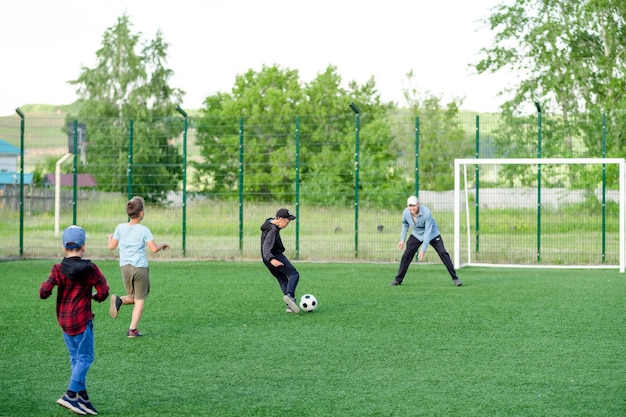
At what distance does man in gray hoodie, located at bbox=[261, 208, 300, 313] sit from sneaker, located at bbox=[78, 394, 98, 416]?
5.04 meters

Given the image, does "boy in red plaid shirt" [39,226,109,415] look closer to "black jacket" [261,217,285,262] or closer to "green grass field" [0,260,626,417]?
"green grass field" [0,260,626,417]

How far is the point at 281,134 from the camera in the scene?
21.0 meters

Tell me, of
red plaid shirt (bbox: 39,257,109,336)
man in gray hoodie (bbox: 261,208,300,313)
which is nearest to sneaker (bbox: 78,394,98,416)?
red plaid shirt (bbox: 39,257,109,336)

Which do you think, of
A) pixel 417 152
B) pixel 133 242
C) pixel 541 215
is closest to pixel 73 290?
pixel 133 242

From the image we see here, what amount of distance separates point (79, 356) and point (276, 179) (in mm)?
14381

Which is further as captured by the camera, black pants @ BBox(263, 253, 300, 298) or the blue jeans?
Answer: black pants @ BBox(263, 253, 300, 298)

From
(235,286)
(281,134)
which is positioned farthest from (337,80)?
(235,286)

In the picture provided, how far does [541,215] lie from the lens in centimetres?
1953

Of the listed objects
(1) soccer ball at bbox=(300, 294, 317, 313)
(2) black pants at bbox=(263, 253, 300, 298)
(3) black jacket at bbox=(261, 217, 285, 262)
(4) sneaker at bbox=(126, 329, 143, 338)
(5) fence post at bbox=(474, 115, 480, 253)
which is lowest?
(4) sneaker at bbox=(126, 329, 143, 338)

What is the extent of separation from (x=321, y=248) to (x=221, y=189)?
284cm

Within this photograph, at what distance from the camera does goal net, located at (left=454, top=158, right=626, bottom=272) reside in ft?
63.3

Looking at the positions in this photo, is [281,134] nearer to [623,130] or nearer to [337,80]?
[623,130]

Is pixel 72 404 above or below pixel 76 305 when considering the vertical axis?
below

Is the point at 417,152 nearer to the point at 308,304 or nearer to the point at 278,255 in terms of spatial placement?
the point at 278,255
